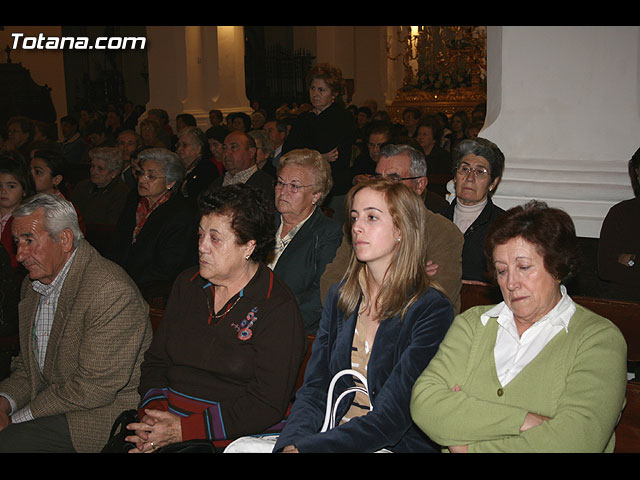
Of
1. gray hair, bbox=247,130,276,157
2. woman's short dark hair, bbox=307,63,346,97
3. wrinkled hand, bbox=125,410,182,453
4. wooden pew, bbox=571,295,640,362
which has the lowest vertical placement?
wrinkled hand, bbox=125,410,182,453

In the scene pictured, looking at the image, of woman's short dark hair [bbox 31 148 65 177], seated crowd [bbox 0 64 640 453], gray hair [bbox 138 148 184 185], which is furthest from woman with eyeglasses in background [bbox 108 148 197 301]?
woman's short dark hair [bbox 31 148 65 177]

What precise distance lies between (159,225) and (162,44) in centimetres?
848

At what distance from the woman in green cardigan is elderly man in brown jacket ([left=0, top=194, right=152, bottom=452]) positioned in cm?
132

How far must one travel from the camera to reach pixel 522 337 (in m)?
2.18

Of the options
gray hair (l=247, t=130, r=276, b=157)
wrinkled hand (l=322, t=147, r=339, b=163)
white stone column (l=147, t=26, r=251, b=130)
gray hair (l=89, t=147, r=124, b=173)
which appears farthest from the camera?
white stone column (l=147, t=26, r=251, b=130)

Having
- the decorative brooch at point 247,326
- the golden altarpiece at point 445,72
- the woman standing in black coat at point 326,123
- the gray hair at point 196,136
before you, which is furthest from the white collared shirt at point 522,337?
the golden altarpiece at point 445,72

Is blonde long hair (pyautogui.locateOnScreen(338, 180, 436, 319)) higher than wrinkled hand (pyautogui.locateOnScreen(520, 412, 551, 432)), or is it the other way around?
blonde long hair (pyautogui.locateOnScreen(338, 180, 436, 319))

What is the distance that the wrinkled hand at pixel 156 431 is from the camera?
8.26ft

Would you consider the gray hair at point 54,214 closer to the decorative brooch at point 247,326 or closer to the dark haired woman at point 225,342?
the dark haired woman at point 225,342

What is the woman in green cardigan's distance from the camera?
1.97 m

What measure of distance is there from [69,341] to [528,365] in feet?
6.05

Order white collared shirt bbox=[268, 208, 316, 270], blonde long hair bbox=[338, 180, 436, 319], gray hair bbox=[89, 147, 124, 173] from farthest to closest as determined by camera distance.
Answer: gray hair bbox=[89, 147, 124, 173] → white collared shirt bbox=[268, 208, 316, 270] → blonde long hair bbox=[338, 180, 436, 319]

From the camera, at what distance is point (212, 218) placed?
273 centimetres

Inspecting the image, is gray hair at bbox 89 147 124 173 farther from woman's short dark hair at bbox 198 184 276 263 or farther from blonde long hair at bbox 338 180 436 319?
blonde long hair at bbox 338 180 436 319
